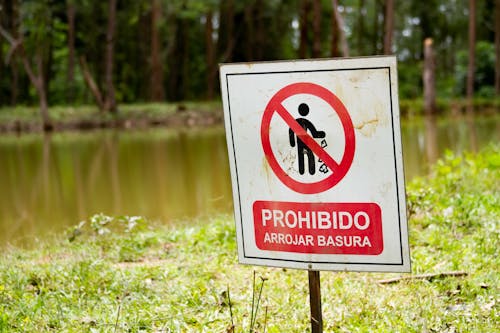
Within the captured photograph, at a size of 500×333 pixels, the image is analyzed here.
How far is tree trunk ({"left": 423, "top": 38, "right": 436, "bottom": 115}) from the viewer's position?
83.0 feet

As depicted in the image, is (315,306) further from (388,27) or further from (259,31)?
(259,31)

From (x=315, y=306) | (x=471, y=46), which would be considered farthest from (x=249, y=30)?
(x=315, y=306)

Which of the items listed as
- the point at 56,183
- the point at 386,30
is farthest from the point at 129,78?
the point at 56,183

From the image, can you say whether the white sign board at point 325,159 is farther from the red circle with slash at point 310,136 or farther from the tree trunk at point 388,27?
the tree trunk at point 388,27

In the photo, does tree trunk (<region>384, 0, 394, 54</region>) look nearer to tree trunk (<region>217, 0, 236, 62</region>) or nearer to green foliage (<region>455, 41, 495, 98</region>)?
green foliage (<region>455, 41, 495, 98</region>)

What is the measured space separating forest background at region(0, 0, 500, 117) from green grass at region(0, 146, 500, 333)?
23.1 metres

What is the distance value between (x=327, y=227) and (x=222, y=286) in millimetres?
1699

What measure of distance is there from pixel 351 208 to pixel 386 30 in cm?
1700

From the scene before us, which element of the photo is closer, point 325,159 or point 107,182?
point 325,159

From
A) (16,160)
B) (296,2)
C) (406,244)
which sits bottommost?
(16,160)

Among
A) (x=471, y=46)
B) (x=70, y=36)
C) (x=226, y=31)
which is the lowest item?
(x=471, y=46)

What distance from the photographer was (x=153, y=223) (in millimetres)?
7148

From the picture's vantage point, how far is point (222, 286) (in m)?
4.22

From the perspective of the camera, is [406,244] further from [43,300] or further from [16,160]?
[16,160]
